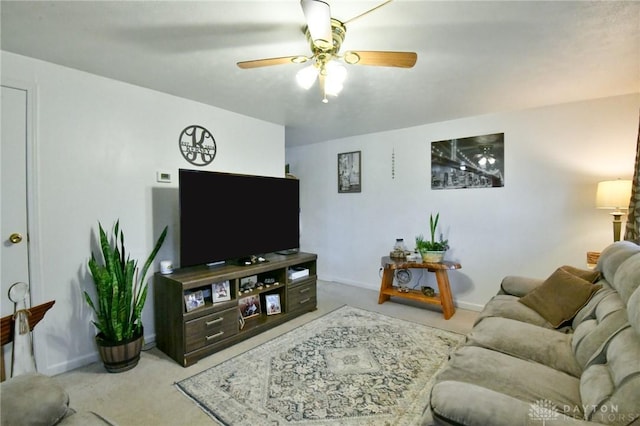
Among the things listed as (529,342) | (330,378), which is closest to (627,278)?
(529,342)

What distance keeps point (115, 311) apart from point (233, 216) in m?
1.17

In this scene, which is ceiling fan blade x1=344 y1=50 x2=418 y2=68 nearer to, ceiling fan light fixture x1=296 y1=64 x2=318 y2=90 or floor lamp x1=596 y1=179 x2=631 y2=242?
ceiling fan light fixture x1=296 y1=64 x2=318 y2=90

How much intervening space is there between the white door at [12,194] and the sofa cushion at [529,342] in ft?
9.95

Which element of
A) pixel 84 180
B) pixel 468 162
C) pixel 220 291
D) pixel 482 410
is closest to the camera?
pixel 482 410

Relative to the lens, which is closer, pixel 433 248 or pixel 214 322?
pixel 214 322

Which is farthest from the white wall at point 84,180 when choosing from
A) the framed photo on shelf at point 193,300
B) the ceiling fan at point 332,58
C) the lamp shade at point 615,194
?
the lamp shade at point 615,194

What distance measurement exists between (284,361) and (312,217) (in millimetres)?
2927

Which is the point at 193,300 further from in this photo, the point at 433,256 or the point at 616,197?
the point at 616,197

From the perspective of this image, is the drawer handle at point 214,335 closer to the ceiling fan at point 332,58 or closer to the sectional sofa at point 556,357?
the sectional sofa at point 556,357

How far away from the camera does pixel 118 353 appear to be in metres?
2.14

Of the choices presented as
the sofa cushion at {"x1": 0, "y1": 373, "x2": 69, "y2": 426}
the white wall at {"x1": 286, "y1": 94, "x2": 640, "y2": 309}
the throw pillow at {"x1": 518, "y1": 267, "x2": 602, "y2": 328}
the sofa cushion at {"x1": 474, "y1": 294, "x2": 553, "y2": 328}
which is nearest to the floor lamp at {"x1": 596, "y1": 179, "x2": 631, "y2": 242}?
the white wall at {"x1": 286, "y1": 94, "x2": 640, "y2": 309}

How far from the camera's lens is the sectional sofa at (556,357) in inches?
37.5

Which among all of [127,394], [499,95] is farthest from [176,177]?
[499,95]

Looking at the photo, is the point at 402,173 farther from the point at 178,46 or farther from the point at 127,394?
the point at 127,394
